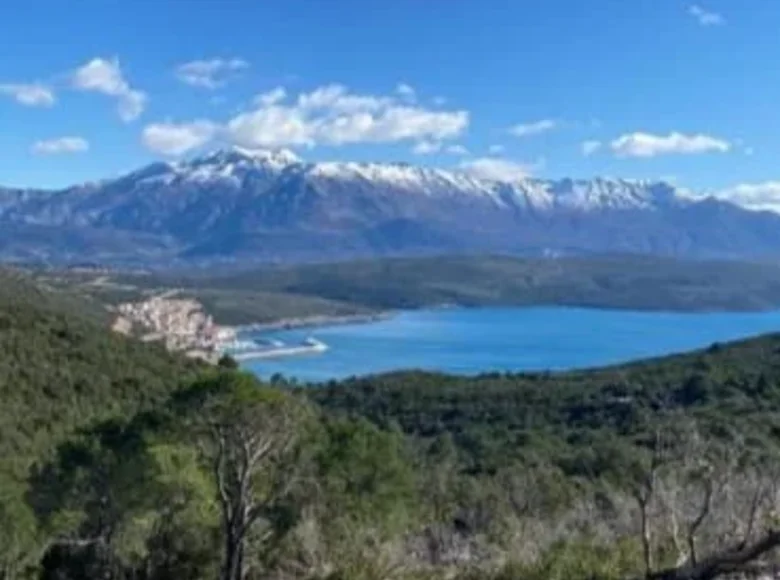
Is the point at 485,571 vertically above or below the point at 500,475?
above

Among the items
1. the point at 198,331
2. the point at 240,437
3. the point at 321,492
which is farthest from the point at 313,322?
the point at 240,437

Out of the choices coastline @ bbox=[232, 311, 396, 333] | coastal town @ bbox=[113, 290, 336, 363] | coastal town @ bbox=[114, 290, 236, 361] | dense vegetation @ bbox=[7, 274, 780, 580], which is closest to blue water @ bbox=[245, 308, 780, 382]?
coastline @ bbox=[232, 311, 396, 333]

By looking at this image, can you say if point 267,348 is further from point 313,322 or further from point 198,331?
point 313,322

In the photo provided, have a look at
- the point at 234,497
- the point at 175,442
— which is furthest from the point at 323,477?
the point at 234,497

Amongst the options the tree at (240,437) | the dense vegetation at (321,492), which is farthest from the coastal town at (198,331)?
the tree at (240,437)

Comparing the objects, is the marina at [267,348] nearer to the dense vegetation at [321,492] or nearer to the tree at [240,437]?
the dense vegetation at [321,492]

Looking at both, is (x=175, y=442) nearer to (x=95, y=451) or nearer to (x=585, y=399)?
(x=95, y=451)

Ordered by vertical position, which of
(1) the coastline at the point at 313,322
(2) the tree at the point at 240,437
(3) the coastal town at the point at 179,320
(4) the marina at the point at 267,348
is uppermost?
(2) the tree at the point at 240,437
